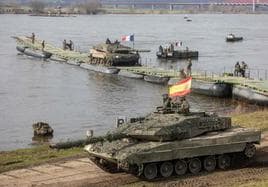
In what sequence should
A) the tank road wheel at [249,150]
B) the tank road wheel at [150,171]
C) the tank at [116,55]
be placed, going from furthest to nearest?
1. the tank at [116,55]
2. the tank road wheel at [249,150]
3. the tank road wheel at [150,171]

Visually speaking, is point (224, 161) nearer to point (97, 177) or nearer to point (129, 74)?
point (97, 177)

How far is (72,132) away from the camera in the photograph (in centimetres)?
3241

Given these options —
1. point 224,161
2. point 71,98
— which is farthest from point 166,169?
point 71,98

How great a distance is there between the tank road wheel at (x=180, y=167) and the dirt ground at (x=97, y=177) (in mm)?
242

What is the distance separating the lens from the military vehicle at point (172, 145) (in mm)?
18453

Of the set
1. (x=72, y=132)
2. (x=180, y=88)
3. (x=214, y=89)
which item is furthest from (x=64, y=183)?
(x=214, y=89)

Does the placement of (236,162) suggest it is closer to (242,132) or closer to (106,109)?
(242,132)

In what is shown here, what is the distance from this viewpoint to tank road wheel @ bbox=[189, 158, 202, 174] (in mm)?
19516

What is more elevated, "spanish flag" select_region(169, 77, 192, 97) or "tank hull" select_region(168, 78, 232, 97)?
"spanish flag" select_region(169, 77, 192, 97)

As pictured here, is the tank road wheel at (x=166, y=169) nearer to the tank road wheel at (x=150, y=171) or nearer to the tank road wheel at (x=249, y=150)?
the tank road wheel at (x=150, y=171)

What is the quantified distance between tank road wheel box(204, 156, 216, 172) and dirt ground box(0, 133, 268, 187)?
0.93ft

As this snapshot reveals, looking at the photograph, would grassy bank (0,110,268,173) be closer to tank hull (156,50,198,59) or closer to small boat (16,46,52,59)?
tank hull (156,50,198,59)

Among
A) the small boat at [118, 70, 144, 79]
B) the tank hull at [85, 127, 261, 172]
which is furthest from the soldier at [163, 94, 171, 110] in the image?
the small boat at [118, 70, 144, 79]

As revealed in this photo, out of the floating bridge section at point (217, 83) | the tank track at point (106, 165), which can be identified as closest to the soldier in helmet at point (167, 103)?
the tank track at point (106, 165)
